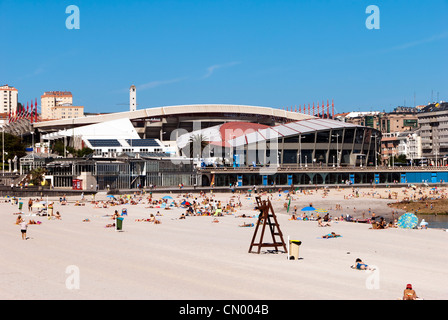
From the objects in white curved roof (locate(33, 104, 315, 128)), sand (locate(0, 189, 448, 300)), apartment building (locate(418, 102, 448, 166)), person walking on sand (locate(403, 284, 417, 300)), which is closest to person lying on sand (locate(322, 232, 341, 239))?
sand (locate(0, 189, 448, 300))

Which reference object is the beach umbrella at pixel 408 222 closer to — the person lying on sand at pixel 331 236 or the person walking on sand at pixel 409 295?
the person lying on sand at pixel 331 236

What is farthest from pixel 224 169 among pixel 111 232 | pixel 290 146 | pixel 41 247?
pixel 41 247

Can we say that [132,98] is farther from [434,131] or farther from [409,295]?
[409,295]

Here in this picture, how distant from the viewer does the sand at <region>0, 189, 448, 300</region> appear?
17391 mm

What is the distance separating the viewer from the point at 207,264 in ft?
72.0

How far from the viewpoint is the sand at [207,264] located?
17.4 m

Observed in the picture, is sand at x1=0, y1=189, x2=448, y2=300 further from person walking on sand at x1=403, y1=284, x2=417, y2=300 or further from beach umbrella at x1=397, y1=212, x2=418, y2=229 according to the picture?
beach umbrella at x1=397, y1=212, x2=418, y2=229

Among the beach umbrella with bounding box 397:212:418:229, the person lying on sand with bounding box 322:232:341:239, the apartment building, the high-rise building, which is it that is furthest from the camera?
the high-rise building

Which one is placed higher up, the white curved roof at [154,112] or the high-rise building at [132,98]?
the high-rise building at [132,98]

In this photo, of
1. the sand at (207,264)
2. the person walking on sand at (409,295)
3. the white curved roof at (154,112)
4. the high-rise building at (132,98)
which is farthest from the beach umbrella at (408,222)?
the high-rise building at (132,98)

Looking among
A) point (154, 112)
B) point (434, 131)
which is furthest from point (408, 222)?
point (434, 131)

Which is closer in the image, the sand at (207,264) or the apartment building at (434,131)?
the sand at (207,264)

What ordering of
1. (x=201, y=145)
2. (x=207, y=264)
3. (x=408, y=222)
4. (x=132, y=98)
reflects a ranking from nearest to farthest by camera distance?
(x=207, y=264) → (x=408, y=222) → (x=201, y=145) → (x=132, y=98)

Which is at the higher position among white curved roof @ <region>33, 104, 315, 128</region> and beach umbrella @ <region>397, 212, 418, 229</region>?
white curved roof @ <region>33, 104, 315, 128</region>
